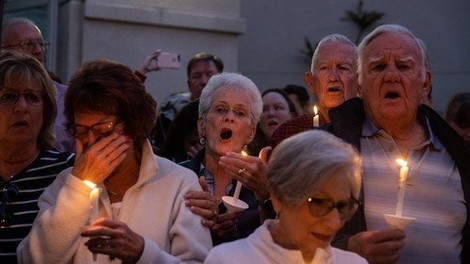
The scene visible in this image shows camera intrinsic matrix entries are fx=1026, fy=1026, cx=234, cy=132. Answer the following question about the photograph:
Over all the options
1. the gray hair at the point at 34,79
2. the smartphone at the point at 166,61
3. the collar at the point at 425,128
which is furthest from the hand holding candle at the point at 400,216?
the smartphone at the point at 166,61

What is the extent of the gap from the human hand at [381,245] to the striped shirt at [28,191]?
1.54 meters

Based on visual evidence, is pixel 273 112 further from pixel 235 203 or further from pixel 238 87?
pixel 235 203

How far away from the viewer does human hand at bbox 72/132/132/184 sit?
402 cm

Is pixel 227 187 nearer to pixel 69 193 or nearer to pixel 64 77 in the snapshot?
pixel 69 193

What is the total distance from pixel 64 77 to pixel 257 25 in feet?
25.3

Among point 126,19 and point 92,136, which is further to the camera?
point 126,19

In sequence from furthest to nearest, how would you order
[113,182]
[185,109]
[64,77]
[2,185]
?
[64,77]
[185,109]
[2,185]
[113,182]

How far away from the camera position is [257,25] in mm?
17031

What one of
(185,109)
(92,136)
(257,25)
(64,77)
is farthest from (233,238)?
(257,25)

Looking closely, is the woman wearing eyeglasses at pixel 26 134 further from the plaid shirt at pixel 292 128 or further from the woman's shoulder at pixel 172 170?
the plaid shirt at pixel 292 128

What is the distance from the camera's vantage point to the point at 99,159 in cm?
402

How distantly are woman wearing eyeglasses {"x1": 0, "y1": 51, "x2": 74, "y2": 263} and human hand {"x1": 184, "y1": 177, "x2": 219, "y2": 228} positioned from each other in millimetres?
807

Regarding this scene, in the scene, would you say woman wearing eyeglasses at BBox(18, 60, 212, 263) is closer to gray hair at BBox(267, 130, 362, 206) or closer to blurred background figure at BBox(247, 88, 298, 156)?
gray hair at BBox(267, 130, 362, 206)

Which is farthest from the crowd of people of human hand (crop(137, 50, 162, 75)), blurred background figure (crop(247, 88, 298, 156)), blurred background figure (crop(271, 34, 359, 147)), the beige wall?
the beige wall
